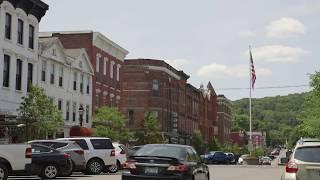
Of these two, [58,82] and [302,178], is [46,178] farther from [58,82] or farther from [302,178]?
[58,82]

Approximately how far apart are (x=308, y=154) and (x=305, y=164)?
404mm

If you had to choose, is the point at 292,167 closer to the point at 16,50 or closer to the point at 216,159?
the point at 16,50

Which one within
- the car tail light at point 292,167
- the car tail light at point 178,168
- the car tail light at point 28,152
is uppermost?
the car tail light at point 28,152

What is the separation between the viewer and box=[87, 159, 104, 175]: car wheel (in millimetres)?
29094

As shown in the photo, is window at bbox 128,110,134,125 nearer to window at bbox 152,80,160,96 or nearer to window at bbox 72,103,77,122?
window at bbox 152,80,160,96

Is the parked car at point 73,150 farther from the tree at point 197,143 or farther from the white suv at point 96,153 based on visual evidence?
the tree at point 197,143

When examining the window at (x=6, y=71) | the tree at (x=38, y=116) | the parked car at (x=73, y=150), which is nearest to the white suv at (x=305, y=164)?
the parked car at (x=73, y=150)

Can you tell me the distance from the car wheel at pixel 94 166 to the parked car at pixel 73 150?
0.58 meters

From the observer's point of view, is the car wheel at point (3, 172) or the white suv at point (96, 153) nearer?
the car wheel at point (3, 172)

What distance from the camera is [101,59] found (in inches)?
2405

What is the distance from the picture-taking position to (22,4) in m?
43.2

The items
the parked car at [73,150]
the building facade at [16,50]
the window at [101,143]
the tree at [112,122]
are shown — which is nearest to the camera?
the parked car at [73,150]

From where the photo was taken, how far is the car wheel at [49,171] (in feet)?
79.2

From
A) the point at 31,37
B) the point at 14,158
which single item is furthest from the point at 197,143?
the point at 14,158
